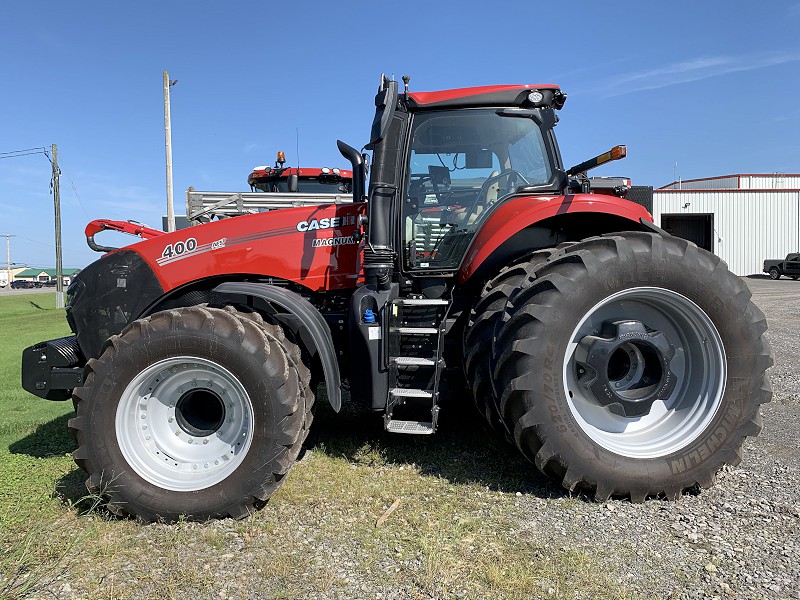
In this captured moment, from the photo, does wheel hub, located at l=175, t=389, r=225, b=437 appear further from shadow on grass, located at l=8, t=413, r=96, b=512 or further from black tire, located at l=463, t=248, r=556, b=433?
black tire, located at l=463, t=248, r=556, b=433

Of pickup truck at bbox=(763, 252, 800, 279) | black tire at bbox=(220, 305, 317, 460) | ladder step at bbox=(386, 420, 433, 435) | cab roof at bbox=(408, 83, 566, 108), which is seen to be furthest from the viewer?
pickup truck at bbox=(763, 252, 800, 279)

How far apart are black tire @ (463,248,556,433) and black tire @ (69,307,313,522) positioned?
995mm

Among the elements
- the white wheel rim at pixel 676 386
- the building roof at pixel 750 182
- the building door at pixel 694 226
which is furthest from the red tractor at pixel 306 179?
the building roof at pixel 750 182

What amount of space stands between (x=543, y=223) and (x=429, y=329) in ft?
3.42

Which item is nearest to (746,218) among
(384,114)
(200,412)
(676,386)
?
(676,386)

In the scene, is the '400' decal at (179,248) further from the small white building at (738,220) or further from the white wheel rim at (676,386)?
the small white building at (738,220)

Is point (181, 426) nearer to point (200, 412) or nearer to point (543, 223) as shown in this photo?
point (200, 412)

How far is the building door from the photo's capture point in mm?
29484

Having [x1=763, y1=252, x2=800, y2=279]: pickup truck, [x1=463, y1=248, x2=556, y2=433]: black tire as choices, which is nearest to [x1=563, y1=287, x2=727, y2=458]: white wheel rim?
[x1=463, y1=248, x2=556, y2=433]: black tire

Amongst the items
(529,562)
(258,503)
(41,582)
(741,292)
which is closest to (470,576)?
(529,562)

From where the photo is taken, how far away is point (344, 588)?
2293 millimetres

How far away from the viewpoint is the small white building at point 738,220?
29.1 m

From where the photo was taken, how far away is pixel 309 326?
3334 millimetres

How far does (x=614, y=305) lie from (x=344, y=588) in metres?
2.19
